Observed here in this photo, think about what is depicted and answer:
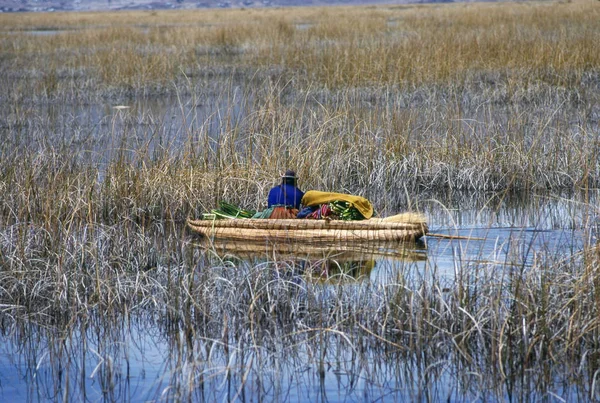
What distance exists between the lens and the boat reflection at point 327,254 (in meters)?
7.70

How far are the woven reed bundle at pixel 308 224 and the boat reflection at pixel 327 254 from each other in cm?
15

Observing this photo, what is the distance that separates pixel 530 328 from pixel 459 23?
23.0m

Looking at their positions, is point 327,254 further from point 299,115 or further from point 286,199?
point 299,115

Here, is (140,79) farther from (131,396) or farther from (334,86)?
(131,396)

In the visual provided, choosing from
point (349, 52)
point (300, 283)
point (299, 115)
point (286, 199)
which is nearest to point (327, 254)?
point (286, 199)

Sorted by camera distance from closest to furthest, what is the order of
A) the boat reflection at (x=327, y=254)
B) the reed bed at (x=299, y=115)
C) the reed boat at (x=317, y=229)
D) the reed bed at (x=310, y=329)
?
the reed bed at (x=310, y=329), the boat reflection at (x=327, y=254), the reed boat at (x=317, y=229), the reed bed at (x=299, y=115)

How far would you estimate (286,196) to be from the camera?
28.8 ft

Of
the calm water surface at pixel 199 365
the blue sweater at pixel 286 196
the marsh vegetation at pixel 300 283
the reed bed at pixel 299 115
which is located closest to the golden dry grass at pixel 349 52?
the reed bed at pixel 299 115

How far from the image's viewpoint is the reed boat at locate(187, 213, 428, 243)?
26.6ft

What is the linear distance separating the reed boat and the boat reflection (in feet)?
0.19

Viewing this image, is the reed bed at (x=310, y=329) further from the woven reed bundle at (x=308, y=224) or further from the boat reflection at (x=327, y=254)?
the woven reed bundle at (x=308, y=224)

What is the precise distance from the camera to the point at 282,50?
22141mm

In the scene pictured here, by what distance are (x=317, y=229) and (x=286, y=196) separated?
49 cm

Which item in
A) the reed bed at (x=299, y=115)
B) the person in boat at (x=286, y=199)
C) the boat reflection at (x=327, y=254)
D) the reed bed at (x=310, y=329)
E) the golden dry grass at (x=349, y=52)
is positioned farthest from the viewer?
the golden dry grass at (x=349, y=52)
